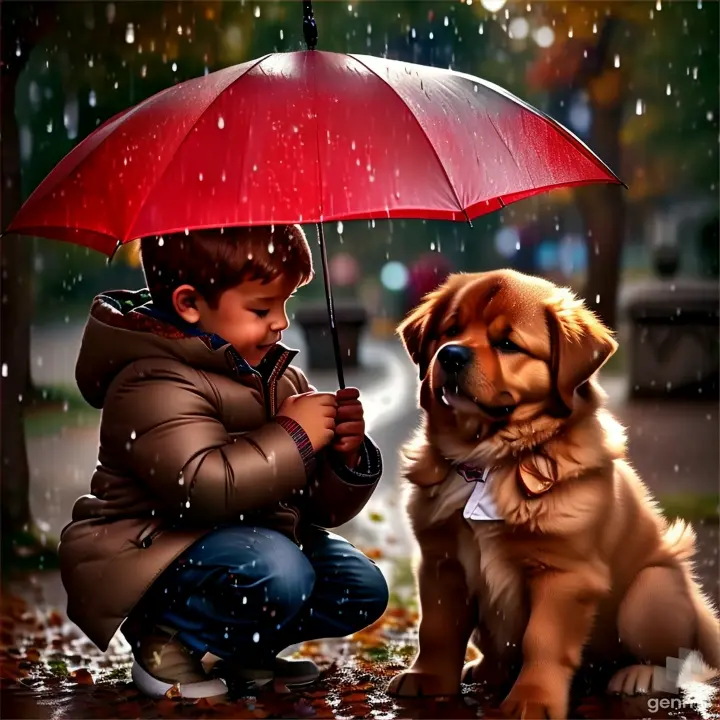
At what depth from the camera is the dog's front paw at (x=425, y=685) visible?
4.12 meters

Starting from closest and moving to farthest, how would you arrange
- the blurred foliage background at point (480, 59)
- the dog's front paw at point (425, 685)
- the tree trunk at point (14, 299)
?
1. the dog's front paw at point (425, 685)
2. the tree trunk at point (14, 299)
3. the blurred foliage background at point (480, 59)

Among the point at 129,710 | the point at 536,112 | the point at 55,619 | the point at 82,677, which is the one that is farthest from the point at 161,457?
the point at 55,619

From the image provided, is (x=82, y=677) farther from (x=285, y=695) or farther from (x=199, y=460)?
(x=199, y=460)

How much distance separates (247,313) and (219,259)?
22 centimetres

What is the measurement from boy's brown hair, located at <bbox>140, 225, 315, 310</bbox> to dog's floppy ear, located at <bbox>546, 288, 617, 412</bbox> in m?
0.97

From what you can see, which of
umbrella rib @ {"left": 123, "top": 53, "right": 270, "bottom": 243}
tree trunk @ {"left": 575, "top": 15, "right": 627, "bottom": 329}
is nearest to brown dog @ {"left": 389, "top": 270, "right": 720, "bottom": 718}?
umbrella rib @ {"left": 123, "top": 53, "right": 270, "bottom": 243}

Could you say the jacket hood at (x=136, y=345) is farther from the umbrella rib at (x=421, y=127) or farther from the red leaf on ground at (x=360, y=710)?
the red leaf on ground at (x=360, y=710)

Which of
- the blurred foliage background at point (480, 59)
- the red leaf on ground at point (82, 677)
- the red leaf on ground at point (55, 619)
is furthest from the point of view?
the blurred foliage background at point (480, 59)

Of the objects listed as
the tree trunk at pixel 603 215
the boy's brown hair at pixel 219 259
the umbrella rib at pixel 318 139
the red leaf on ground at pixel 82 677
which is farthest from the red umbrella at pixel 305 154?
the tree trunk at pixel 603 215

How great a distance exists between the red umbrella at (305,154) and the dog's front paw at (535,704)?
1.44 metres

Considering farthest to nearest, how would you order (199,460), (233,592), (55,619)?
(55,619), (233,592), (199,460)

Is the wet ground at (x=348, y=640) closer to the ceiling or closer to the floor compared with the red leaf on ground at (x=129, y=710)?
closer to the floor

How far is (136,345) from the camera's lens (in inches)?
159

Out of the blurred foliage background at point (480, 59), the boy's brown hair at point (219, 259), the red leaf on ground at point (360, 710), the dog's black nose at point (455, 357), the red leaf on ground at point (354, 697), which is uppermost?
the blurred foliage background at point (480, 59)
